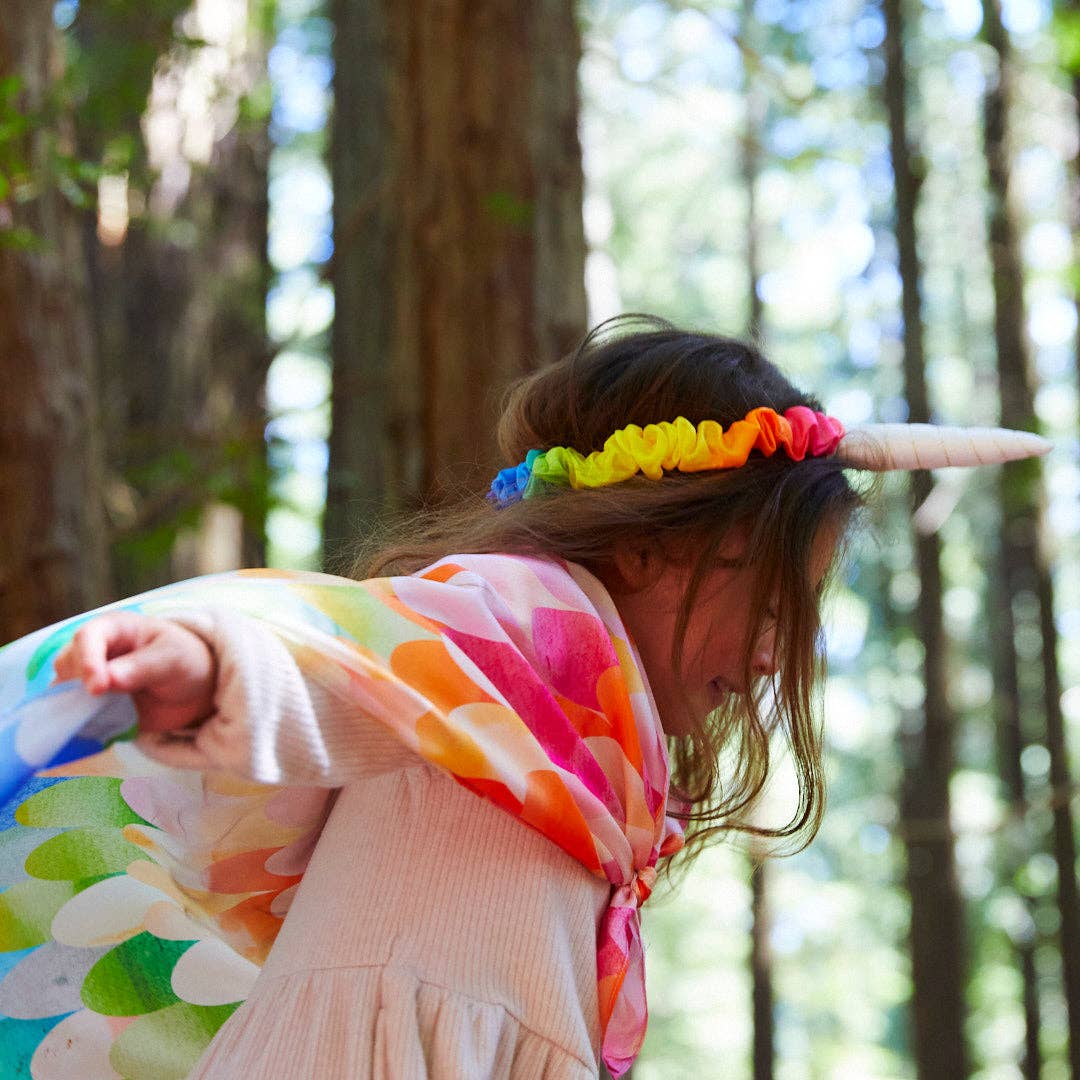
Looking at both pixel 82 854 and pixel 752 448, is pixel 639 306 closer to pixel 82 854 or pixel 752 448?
pixel 752 448

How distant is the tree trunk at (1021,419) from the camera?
858 centimetres

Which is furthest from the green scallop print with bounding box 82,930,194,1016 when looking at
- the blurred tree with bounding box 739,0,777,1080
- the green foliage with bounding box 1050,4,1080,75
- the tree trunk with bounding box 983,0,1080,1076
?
the tree trunk with bounding box 983,0,1080,1076

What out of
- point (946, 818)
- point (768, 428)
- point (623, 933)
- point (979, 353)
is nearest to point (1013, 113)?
point (946, 818)

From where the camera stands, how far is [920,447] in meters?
2.06

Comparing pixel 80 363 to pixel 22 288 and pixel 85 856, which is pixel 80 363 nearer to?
pixel 22 288

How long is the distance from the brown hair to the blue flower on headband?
0.09ft

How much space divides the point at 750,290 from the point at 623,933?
1341 centimetres

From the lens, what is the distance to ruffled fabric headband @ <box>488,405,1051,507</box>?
1924mm

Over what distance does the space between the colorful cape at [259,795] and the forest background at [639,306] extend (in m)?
0.71

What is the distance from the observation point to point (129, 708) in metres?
1.20

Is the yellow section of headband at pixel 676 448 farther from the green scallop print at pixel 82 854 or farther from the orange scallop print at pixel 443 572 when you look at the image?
the green scallop print at pixel 82 854

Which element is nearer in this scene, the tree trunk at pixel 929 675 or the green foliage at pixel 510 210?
the green foliage at pixel 510 210

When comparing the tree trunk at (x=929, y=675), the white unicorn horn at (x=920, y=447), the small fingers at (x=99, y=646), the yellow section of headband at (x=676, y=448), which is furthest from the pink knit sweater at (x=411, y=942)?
the tree trunk at (x=929, y=675)

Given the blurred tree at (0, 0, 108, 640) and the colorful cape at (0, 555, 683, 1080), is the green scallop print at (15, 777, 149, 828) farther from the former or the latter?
the blurred tree at (0, 0, 108, 640)
